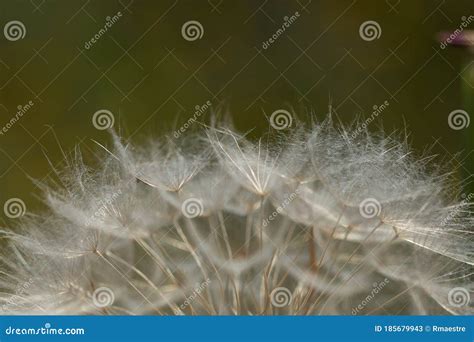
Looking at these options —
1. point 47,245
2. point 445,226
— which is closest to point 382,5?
point 445,226

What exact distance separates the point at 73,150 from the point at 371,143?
1848 mm

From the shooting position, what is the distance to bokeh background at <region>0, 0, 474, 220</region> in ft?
14.7

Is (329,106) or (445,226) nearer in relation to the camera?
(445,226)

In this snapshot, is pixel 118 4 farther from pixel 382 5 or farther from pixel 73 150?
pixel 382 5

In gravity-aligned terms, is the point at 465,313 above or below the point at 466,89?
below

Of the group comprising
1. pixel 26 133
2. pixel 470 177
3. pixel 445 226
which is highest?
pixel 470 177

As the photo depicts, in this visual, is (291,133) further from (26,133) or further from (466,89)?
(26,133)

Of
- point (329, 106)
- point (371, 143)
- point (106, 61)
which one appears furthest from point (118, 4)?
point (371, 143)

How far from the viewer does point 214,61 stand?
4.54 meters

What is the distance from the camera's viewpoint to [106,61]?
14.9 feet

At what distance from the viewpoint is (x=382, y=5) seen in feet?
14.9

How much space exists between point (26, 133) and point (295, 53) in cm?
181

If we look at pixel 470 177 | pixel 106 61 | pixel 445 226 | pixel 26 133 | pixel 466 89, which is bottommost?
pixel 26 133

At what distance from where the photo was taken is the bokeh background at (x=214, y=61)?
447 centimetres
